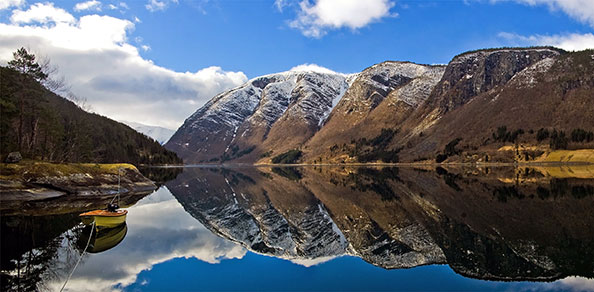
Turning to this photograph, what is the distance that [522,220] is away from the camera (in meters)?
26.6

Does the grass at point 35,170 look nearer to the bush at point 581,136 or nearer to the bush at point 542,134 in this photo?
the bush at point 581,136

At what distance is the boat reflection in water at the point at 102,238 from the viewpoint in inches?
799

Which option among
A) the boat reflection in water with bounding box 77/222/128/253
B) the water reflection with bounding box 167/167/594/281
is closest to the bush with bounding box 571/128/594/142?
the water reflection with bounding box 167/167/594/281

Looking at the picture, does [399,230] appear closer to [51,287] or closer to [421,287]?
[421,287]

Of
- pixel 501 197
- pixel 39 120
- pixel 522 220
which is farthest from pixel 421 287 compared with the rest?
pixel 39 120

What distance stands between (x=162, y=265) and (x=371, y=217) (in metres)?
19.4

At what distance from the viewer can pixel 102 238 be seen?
74.5 feet

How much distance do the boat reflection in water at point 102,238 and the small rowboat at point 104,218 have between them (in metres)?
0.43

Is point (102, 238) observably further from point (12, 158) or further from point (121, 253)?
point (12, 158)

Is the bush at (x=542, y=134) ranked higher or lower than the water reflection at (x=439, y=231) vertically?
higher

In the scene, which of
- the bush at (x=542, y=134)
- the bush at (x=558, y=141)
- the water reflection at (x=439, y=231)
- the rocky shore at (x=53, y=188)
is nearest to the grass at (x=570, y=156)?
the bush at (x=558, y=141)

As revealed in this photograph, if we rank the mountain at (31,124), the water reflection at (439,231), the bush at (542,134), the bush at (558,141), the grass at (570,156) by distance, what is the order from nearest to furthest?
the water reflection at (439,231) → the mountain at (31,124) → the grass at (570,156) → the bush at (558,141) → the bush at (542,134)

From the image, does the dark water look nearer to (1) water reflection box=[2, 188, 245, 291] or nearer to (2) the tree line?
(1) water reflection box=[2, 188, 245, 291]

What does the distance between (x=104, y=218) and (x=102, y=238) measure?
5.49 feet
